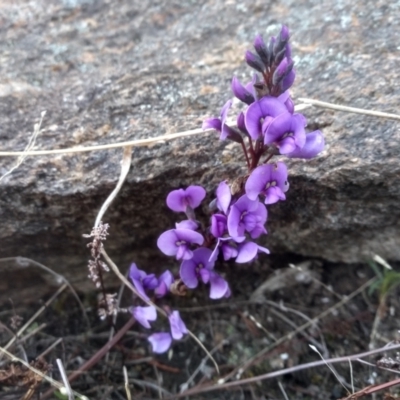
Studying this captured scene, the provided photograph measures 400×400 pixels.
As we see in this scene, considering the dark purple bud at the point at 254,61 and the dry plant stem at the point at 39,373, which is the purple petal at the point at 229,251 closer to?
the dark purple bud at the point at 254,61

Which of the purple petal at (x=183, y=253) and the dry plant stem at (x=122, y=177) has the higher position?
the dry plant stem at (x=122, y=177)

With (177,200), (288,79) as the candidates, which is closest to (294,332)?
(177,200)

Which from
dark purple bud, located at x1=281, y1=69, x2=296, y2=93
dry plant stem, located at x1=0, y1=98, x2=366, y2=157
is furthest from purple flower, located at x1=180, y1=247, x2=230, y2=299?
dark purple bud, located at x1=281, y1=69, x2=296, y2=93

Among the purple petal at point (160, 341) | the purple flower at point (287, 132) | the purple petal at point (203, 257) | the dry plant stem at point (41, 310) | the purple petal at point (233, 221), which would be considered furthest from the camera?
the dry plant stem at point (41, 310)

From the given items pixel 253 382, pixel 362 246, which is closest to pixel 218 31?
pixel 362 246

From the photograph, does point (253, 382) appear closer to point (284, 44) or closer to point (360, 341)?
point (360, 341)

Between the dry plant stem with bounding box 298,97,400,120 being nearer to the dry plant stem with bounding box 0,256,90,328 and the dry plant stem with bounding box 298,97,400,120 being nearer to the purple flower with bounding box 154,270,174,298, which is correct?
the purple flower with bounding box 154,270,174,298

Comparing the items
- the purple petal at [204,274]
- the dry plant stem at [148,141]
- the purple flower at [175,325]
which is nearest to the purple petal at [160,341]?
the purple flower at [175,325]

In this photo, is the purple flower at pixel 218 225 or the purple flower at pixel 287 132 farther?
the purple flower at pixel 218 225
